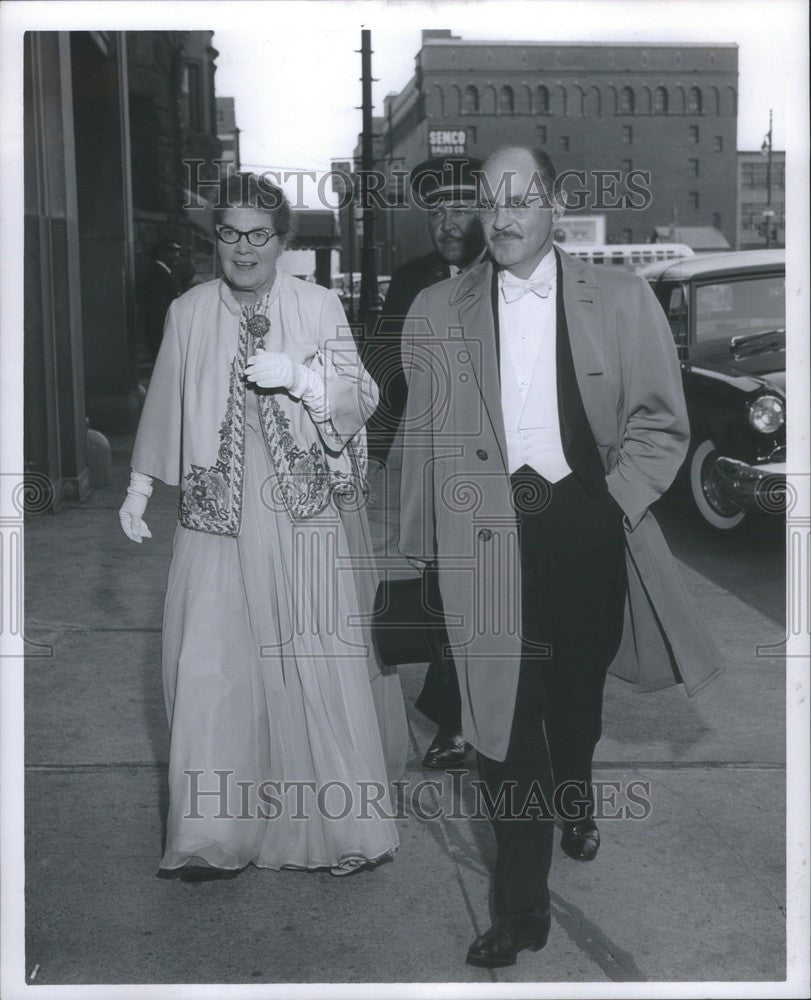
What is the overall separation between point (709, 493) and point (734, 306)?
1.76 metres

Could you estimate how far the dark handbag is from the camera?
157 inches

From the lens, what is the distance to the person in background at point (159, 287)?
14086 millimetres

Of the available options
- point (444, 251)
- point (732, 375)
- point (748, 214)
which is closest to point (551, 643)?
point (444, 251)

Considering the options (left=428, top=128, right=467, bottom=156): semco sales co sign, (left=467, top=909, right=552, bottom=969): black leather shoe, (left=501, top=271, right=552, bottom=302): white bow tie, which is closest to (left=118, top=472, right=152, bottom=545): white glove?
(left=501, top=271, right=552, bottom=302): white bow tie

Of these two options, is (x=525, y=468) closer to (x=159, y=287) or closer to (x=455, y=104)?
(x=159, y=287)

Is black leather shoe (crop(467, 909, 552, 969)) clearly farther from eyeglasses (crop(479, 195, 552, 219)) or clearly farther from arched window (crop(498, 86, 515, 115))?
arched window (crop(498, 86, 515, 115))

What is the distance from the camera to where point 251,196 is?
11.8 feet

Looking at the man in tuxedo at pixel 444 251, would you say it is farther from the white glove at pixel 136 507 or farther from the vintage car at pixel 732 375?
the vintage car at pixel 732 375

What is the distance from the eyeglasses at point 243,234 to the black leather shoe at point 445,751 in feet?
6.66

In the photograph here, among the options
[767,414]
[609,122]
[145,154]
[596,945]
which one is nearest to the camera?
[596,945]

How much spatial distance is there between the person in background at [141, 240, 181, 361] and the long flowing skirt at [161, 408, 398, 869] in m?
10.3

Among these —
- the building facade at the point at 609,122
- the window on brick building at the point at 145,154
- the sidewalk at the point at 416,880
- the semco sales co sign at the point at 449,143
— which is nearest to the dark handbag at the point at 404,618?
the sidewalk at the point at 416,880

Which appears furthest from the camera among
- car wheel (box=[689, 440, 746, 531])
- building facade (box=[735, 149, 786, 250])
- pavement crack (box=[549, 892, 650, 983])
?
building facade (box=[735, 149, 786, 250])

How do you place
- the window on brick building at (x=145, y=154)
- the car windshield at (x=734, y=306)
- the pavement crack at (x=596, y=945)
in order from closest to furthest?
the pavement crack at (x=596, y=945) → the car windshield at (x=734, y=306) → the window on brick building at (x=145, y=154)
